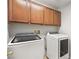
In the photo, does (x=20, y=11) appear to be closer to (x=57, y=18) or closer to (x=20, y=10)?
(x=20, y=10)

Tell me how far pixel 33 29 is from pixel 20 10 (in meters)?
0.74

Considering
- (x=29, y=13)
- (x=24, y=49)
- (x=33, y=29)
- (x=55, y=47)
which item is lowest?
(x=55, y=47)

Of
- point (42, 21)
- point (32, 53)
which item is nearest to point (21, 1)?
point (42, 21)

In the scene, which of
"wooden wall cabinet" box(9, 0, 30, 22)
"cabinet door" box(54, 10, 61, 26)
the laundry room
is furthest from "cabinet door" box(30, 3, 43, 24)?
"cabinet door" box(54, 10, 61, 26)

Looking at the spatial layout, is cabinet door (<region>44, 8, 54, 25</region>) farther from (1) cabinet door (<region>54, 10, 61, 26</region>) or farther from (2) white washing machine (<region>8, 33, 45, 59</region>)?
(2) white washing machine (<region>8, 33, 45, 59</region>)

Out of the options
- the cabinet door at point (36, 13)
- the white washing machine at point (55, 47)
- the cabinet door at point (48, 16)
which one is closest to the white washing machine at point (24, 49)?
the cabinet door at point (36, 13)

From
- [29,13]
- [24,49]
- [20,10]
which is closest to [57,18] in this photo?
[29,13]

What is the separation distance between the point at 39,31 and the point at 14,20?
1.02 m

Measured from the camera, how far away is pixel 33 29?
2293mm

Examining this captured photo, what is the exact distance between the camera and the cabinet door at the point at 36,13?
6.31 ft

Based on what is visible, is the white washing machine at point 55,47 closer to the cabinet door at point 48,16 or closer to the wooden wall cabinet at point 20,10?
the cabinet door at point 48,16

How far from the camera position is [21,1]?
1664mm
